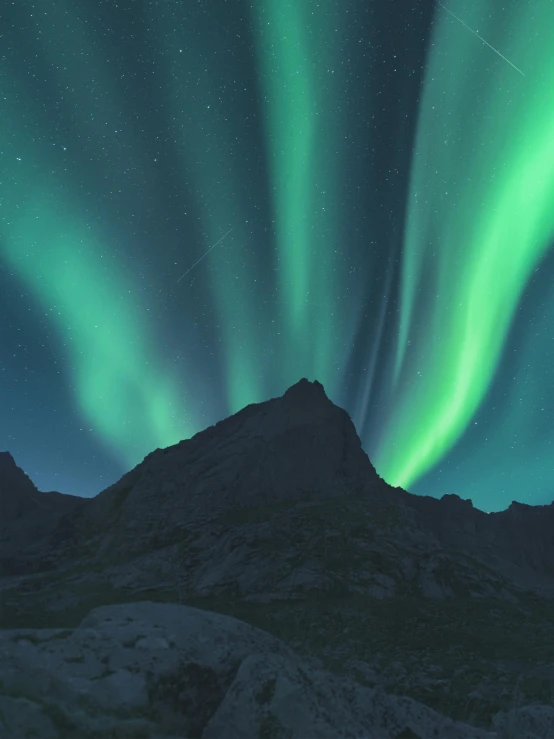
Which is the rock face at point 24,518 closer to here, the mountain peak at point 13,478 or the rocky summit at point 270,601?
the mountain peak at point 13,478

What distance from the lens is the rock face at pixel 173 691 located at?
8.49m

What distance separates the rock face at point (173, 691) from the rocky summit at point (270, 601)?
0.15 ft

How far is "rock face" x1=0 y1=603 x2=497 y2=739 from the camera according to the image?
8492 millimetres

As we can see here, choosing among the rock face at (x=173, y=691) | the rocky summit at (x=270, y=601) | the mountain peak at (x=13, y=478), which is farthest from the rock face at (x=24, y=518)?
the rock face at (x=173, y=691)

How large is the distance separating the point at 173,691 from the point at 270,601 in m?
41.6

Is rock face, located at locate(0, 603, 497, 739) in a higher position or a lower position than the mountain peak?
lower

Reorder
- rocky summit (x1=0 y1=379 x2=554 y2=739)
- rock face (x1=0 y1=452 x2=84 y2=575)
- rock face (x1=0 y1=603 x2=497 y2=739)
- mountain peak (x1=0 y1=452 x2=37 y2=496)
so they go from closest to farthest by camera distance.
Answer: rock face (x1=0 y1=603 x2=497 y2=739)
rocky summit (x1=0 y1=379 x2=554 y2=739)
rock face (x1=0 y1=452 x2=84 y2=575)
mountain peak (x1=0 y1=452 x2=37 y2=496)

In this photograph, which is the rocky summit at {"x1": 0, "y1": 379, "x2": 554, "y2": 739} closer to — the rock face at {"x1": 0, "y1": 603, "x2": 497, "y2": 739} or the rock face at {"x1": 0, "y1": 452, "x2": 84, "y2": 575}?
the rock face at {"x1": 0, "y1": 603, "x2": 497, "y2": 739}

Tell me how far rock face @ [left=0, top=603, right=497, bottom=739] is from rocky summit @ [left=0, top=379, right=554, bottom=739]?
4 cm

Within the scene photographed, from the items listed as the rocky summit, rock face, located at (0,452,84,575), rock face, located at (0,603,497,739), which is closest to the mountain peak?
rock face, located at (0,452,84,575)

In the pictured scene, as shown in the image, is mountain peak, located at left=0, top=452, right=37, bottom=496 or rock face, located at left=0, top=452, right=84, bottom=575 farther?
mountain peak, located at left=0, top=452, right=37, bottom=496

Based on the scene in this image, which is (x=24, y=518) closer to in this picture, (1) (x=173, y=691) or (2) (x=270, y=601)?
(2) (x=270, y=601)

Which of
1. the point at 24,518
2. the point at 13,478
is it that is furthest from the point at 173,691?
the point at 13,478

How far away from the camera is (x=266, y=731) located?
9.55 m
